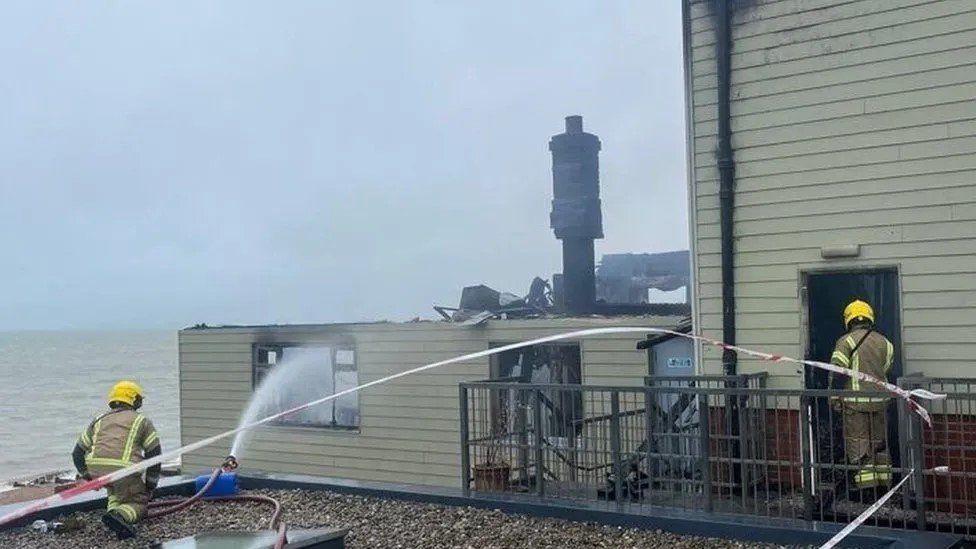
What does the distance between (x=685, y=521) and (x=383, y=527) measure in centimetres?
236

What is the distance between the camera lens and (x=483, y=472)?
28.6 feet

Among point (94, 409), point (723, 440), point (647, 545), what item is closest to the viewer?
point (647, 545)

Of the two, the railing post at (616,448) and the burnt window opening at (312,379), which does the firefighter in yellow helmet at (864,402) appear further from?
the burnt window opening at (312,379)

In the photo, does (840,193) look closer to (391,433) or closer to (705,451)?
(705,451)

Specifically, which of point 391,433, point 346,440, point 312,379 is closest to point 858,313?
point 391,433

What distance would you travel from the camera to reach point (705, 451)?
25.2 ft

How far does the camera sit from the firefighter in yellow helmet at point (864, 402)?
7.21 meters

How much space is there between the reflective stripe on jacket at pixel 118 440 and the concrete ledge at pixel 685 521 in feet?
5.93

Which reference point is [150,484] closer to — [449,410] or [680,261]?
[449,410]

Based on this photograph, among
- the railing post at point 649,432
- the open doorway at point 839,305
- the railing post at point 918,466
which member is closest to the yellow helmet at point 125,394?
the railing post at point 649,432

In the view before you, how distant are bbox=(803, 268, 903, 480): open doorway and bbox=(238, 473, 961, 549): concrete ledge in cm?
132

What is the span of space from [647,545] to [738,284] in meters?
2.97

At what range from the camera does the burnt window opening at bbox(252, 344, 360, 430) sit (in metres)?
15.7

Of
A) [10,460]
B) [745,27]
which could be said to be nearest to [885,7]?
[745,27]
